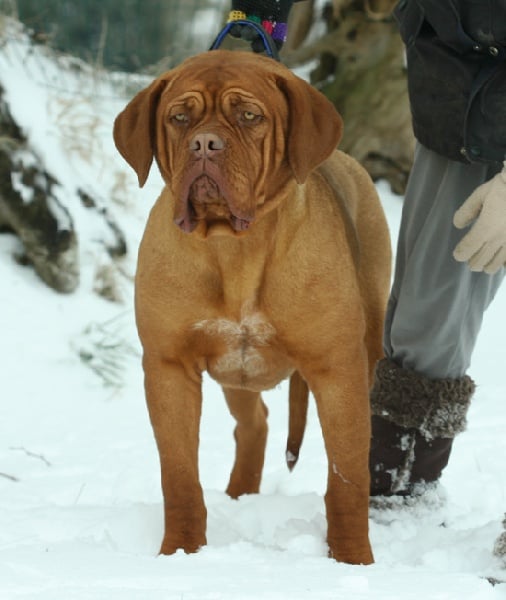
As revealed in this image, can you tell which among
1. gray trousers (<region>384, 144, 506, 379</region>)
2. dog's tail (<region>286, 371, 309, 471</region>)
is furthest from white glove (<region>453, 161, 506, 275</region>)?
dog's tail (<region>286, 371, 309, 471</region>)

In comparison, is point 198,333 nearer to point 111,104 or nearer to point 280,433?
point 280,433

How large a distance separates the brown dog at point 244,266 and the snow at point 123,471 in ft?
0.88

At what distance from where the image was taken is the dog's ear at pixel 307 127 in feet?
8.38

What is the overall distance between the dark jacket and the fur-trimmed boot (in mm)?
727

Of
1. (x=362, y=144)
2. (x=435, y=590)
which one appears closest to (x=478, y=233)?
(x=435, y=590)

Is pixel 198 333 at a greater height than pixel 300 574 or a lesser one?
greater

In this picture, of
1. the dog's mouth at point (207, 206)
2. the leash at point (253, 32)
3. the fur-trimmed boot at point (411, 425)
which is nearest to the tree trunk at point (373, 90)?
the fur-trimmed boot at point (411, 425)

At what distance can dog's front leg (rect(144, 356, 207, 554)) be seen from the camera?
287 cm

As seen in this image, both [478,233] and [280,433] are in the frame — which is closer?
[478,233]

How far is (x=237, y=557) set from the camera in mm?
2676

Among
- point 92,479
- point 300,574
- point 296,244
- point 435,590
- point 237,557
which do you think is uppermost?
point 296,244

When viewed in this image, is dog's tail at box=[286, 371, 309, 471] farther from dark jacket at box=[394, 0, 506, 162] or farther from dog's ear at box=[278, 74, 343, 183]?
dog's ear at box=[278, 74, 343, 183]

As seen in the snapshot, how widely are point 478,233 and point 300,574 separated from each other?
3.23 feet

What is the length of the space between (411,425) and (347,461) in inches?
19.6
